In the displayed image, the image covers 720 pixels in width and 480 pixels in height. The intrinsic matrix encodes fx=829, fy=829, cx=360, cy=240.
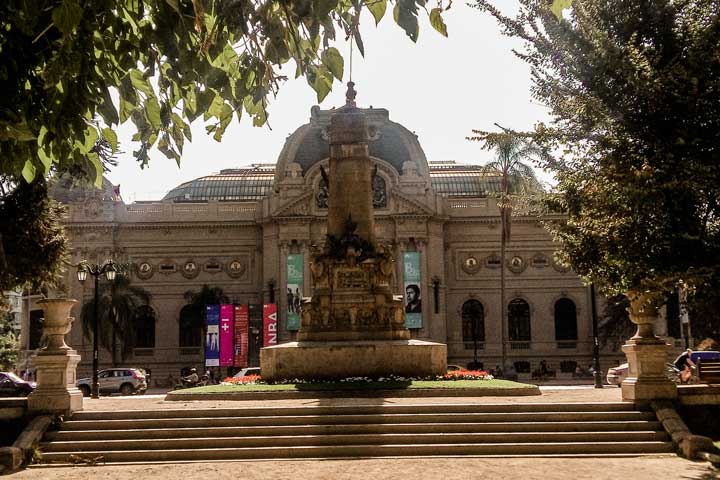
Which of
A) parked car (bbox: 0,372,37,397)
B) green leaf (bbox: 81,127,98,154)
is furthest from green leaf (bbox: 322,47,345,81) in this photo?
parked car (bbox: 0,372,37,397)

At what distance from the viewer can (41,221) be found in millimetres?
22969

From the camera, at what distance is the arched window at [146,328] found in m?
61.2

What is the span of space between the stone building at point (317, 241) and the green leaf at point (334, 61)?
53.1 metres

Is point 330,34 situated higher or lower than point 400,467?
higher

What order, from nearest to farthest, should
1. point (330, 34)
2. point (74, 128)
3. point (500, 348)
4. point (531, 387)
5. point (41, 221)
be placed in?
point (74, 128) < point (330, 34) < point (531, 387) < point (41, 221) < point (500, 348)

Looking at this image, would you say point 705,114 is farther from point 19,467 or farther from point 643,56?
point 19,467

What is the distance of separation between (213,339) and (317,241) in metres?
15.5

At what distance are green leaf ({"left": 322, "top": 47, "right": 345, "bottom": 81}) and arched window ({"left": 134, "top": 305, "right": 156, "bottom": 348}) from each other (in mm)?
57419

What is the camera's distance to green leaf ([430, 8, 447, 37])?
5.45 m

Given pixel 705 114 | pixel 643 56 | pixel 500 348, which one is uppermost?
pixel 643 56

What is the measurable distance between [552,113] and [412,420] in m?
5.96

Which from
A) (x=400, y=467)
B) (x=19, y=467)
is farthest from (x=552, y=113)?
(x=19, y=467)

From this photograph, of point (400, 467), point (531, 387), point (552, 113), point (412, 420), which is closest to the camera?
point (400, 467)

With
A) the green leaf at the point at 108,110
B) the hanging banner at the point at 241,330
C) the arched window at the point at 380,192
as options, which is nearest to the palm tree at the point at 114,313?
the hanging banner at the point at 241,330
